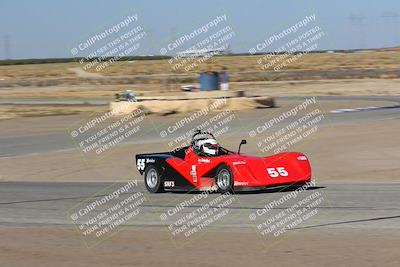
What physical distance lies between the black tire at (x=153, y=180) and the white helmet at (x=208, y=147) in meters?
1.06

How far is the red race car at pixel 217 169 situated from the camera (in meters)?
14.0

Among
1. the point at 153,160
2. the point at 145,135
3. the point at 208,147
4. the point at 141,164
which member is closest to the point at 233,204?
the point at 208,147

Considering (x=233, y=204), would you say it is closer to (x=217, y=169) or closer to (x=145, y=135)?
(x=217, y=169)

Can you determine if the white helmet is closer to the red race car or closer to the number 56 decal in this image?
the red race car

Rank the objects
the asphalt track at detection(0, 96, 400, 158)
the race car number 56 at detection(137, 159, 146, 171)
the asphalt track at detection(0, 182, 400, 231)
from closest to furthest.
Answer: the asphalt track at detection(0, 182, 400, 231), the race car number 56 at detection(137, 159, 146, 171), the asphalt track at detection(0, 96, 400, 158)

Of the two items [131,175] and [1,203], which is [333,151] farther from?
[1,203]

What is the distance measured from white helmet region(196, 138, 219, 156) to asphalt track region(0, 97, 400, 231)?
0.76 meters

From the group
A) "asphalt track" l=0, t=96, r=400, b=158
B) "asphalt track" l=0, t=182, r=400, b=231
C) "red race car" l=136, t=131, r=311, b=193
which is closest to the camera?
"asphalt track" l=0, t=182, r=400, b=231

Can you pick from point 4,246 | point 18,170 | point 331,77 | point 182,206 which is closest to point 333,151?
point 18,170

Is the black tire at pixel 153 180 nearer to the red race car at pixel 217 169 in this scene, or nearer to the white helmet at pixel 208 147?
the red race car at pixel 217 169

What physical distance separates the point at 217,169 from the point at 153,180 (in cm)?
173

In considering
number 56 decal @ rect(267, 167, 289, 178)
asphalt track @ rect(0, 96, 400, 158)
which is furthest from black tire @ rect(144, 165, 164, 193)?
asphalt track @ rect(0, 96, 400, 158)

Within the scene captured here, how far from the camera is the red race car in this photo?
14.0 metres

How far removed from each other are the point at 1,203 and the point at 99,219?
3.45 metres
